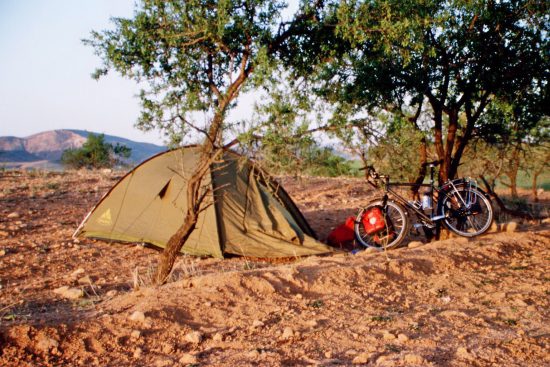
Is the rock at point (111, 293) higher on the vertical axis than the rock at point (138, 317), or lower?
lower

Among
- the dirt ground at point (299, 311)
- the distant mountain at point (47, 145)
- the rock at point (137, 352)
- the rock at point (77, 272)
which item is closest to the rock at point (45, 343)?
the dirt ground at point (299, 311)

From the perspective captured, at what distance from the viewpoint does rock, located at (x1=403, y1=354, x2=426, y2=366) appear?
3688mm

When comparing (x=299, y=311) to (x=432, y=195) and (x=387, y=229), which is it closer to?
(x=387, y=229)

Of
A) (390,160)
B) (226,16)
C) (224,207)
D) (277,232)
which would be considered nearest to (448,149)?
(390,160)

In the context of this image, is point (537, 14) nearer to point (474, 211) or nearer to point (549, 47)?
point (549, 47)

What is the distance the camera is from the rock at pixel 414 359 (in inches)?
145

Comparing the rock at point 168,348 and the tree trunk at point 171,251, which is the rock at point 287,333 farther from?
the tree trunk at point 171,251

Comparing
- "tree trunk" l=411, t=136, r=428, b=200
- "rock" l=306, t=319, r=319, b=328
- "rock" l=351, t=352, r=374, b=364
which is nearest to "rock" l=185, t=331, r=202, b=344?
"rock" l=306, t=319, r=319, b=328

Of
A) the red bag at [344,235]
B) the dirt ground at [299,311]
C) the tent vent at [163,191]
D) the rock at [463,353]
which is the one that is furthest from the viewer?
the red bag at [344,235]

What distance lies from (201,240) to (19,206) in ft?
15.5

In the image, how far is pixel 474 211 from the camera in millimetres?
8094

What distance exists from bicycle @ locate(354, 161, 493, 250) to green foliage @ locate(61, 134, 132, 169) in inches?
705

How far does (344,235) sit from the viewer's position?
938 cm

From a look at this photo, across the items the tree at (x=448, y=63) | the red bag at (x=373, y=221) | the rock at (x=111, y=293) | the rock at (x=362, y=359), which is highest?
the tree at (x=448, y=63)
